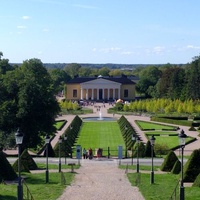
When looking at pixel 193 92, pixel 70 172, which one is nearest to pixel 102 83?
pixel 193 92

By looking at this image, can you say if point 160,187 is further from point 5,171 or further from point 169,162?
point 5,171

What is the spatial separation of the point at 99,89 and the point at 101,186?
130262 mm

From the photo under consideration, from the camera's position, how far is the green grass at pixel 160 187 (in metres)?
21.4

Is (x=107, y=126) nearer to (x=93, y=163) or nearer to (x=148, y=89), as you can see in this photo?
(x=93, y=163)

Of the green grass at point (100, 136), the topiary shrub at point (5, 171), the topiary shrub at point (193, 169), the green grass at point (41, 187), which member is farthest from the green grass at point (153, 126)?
the topiary shrub at point (5, 171)

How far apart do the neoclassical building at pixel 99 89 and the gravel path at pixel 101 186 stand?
117511 mm

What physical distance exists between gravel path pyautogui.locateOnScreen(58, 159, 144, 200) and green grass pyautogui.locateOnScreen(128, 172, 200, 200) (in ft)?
1.33

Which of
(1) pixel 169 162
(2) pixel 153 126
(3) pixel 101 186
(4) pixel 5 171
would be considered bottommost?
(2) pixel 153 126

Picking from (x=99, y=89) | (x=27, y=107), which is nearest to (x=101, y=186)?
(x=27, y=107)

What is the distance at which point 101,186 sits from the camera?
24469 millimetres

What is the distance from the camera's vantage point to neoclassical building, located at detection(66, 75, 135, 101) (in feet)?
496

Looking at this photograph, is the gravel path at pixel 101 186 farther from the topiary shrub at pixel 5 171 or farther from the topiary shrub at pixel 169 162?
the topiary shrub at pixel 5 171

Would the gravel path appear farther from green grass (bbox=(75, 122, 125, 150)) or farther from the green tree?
green grass (bbox=(75, 122, 125, 150))

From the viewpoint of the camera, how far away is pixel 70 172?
102ft
